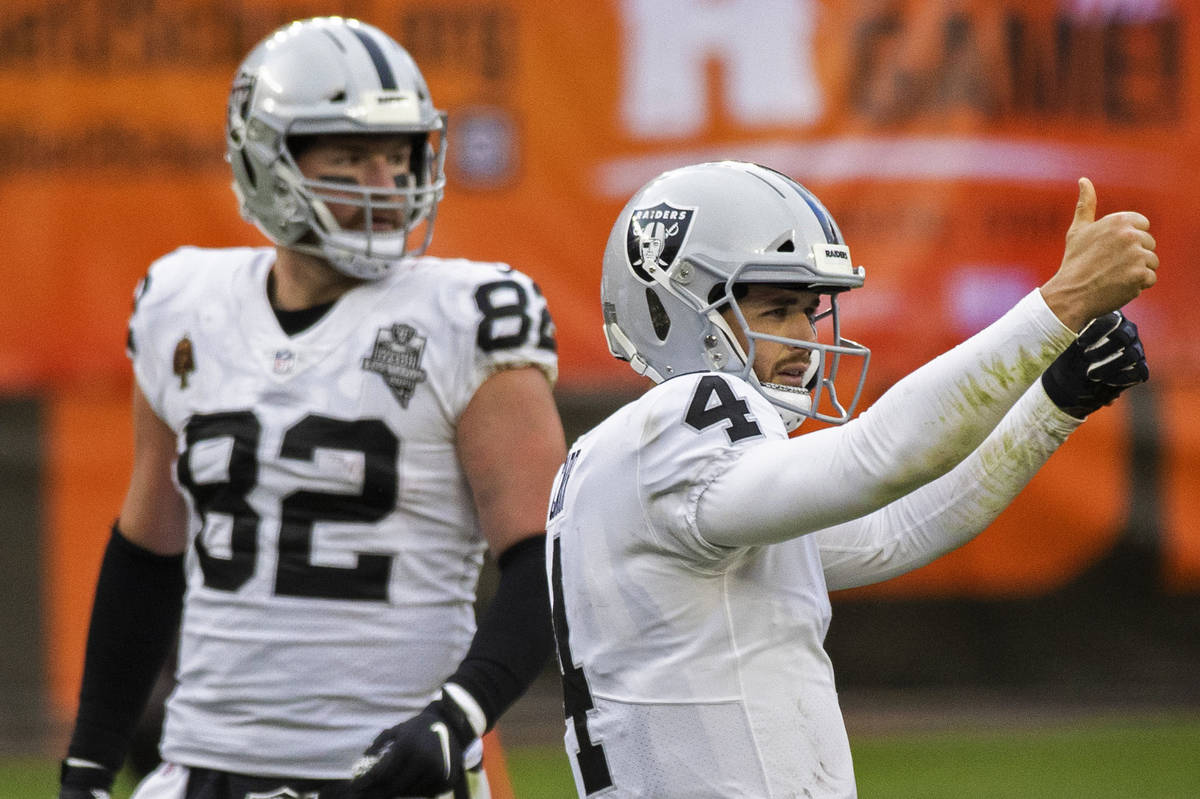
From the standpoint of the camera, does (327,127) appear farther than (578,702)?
Yes

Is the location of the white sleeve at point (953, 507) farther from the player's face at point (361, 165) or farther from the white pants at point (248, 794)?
the player's face at point (361, 165)

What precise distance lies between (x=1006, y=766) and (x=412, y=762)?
406cm

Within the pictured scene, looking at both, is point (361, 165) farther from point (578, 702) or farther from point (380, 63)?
point (578, 702)

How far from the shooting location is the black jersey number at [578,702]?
2.07 metres

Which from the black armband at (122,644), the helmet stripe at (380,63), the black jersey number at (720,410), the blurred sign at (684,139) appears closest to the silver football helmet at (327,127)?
the helmet stripe at (380,63)

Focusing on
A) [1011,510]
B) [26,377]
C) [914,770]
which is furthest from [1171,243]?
[26,377]

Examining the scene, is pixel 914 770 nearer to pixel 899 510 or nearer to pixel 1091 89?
pixel 1091 89

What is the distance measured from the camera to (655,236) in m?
2.20

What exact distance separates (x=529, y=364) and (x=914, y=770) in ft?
11.9

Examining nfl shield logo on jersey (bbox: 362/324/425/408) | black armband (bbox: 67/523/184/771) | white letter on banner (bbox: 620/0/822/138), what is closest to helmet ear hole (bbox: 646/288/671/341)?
nfl shield logo on jersey (bbox: 362/324/425/408)

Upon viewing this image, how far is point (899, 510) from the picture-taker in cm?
228

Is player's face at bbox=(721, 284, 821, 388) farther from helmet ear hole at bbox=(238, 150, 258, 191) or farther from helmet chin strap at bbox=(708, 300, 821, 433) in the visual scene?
helmet ear hole at bbox=(238, 150, 258, 191)

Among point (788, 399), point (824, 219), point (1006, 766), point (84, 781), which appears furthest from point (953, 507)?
point (1006, 766)

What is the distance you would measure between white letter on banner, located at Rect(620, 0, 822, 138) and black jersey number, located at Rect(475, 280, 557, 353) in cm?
364
